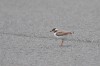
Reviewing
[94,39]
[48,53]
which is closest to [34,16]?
[94,39]

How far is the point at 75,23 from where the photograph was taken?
52.6 feet

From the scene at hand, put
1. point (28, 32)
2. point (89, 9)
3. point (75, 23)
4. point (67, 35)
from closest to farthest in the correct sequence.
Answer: point (67, 35) → point (28, 32) → point (75, 23) → point (89, 9)

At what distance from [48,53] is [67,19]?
17.7ft

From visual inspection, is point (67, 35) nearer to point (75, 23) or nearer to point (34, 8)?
point (75, 23)

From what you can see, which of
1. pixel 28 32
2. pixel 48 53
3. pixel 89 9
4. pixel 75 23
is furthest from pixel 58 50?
pixel 89 9

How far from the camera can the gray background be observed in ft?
36.4

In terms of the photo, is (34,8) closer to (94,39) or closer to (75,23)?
(75,23)

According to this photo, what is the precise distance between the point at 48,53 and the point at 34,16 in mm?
6218

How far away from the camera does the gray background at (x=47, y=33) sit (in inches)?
436

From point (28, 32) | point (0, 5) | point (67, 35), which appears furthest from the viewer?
point (0, 5)

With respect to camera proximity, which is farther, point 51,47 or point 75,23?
point 75,23

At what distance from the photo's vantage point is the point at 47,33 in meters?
14.3

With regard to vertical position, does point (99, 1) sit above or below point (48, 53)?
above

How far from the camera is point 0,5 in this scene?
68.6ft
